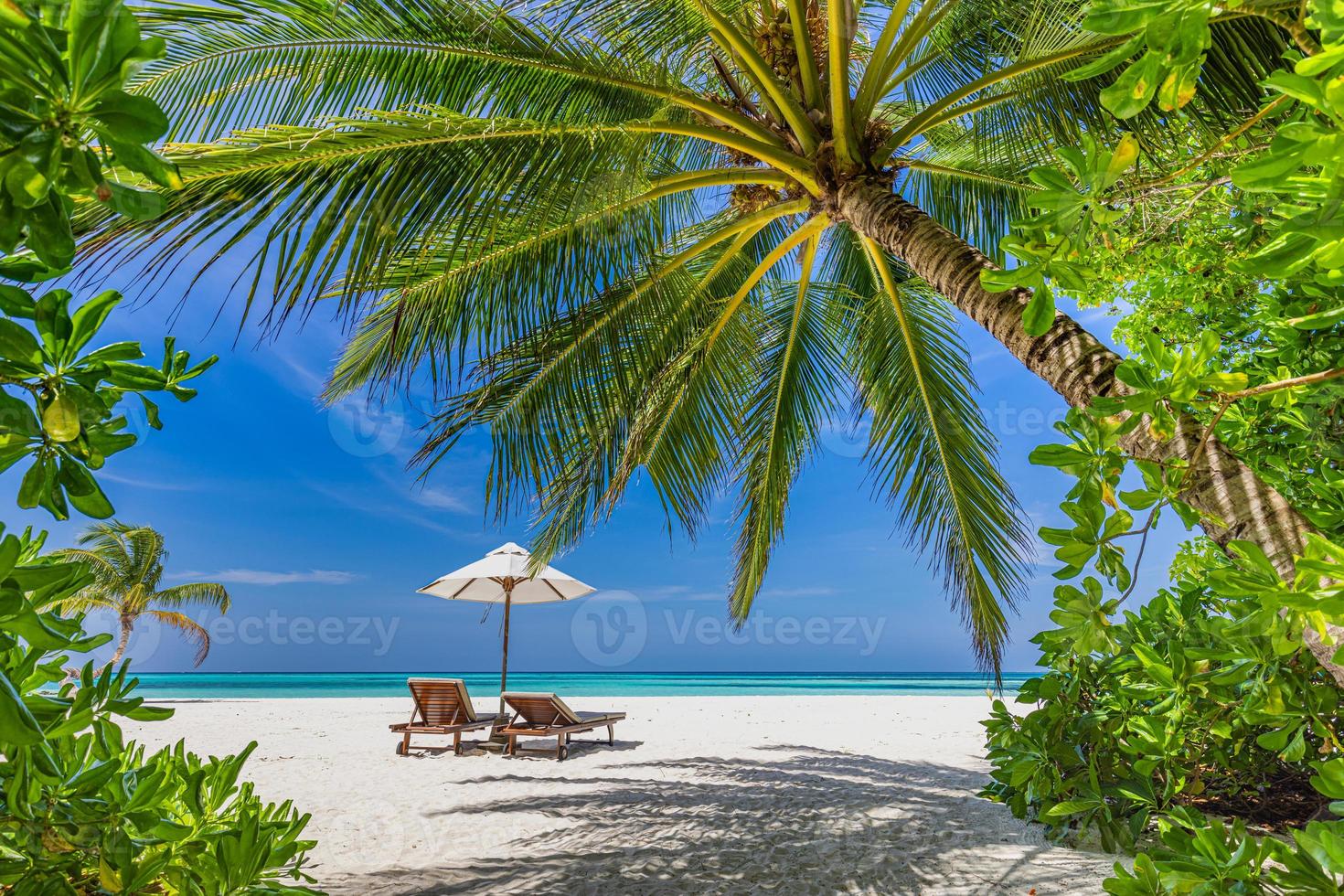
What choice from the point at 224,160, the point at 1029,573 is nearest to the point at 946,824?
the point at 1029,573

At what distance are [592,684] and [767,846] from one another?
31.8 meters

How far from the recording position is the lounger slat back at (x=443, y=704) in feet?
24.6

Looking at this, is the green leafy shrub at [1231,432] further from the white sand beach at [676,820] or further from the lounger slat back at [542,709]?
the lounger slat back at [542,709]

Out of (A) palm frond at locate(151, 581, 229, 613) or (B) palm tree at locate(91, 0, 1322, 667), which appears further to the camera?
(A) palm frond at locate(151, 581, 229, 613)

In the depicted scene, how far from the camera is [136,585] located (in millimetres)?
17297

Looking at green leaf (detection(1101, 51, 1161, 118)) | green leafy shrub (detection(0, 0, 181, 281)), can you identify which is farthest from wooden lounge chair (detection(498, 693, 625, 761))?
green leaf (detection(1101, 51, 1161, 118))

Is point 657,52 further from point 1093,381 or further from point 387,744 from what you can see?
point 387,744

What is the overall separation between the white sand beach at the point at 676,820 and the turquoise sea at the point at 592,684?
18491 millimetres

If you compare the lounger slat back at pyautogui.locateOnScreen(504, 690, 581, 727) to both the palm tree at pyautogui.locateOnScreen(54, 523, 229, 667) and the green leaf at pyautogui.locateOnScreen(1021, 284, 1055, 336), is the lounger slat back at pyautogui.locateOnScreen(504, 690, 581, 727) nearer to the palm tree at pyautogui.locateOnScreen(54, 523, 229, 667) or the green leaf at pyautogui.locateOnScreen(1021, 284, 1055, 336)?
the green leaf at pyautogui.locateOnScreen(1021, 284, 1055, 336)

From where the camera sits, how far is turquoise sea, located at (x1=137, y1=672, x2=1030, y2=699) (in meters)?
27.1

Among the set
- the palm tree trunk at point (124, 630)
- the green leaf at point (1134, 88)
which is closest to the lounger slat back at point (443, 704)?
the green leaf at point (1134, 88)

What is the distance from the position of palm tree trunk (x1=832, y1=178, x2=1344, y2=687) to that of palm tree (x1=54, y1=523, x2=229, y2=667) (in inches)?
769

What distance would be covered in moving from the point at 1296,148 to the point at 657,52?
347 centimetres

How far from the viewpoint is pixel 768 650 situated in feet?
152
